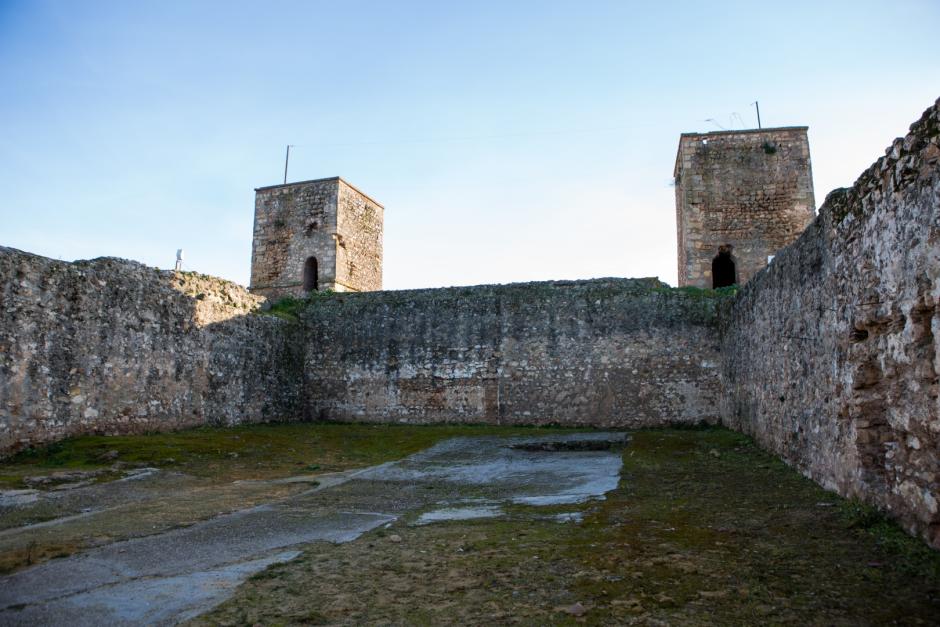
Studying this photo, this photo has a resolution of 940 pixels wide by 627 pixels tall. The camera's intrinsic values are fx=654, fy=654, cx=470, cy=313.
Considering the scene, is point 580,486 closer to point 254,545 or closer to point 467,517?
point 467,517

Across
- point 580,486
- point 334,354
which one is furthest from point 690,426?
point 334,354

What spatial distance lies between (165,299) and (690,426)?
10827 millimetres

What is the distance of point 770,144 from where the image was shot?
18.2 meters

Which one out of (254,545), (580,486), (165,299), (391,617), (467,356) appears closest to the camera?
(391,617)

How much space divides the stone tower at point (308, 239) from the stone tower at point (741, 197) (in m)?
10.9

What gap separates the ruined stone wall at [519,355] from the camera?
14148 mm

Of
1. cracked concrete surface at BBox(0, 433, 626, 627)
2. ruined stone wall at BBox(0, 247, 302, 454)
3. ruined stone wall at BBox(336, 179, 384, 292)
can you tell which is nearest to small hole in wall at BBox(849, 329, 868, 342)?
cracked concrete surface at BBox(0, 433, 626, 627)

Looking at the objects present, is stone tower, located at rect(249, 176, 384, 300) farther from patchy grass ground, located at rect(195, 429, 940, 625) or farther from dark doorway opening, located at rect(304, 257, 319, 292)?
patchy grass ground, located at rect(195, 429, 940, 625)

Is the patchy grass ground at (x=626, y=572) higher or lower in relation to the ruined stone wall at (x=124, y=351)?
lower

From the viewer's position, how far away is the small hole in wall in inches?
208

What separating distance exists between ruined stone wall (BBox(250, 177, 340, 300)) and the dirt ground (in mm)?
14253

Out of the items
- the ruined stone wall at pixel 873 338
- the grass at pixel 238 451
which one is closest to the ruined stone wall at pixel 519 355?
the grass at pixel 238 451

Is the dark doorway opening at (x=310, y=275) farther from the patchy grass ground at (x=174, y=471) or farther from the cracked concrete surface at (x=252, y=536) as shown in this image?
the cracked concrete surface at (x=252, y=536)

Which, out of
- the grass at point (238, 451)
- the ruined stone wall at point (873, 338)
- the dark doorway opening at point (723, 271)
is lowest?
the grass at point (238, 451)
